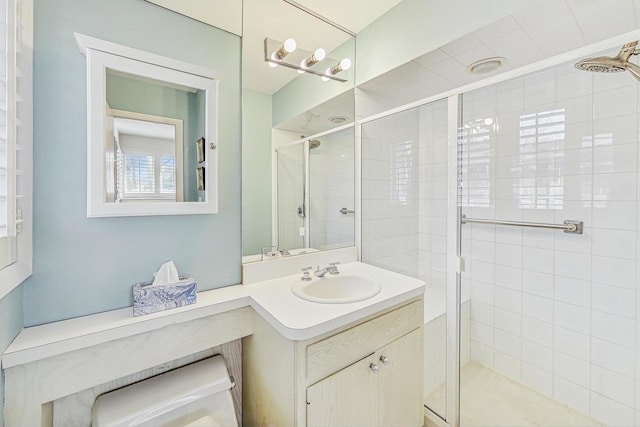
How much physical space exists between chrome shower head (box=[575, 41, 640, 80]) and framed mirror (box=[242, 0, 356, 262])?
1.19 metres

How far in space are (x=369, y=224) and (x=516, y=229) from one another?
105 cm

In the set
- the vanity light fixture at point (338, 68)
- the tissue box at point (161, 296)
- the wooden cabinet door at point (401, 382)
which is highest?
the vanity light fixture at point (338, 68)

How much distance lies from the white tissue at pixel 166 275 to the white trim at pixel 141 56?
819mm

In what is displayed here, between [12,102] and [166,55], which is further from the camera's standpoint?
[166,55]

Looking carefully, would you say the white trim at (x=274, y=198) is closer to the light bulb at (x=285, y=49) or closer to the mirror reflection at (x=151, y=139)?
the mirror reflection at (x=151, y=139)

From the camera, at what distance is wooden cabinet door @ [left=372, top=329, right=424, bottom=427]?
1.12 meters

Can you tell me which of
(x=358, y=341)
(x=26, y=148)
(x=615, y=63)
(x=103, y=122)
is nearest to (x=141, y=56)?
(x=103, y=122)

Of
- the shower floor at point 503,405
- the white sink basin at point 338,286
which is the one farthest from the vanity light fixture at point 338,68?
the shower floor at point 503,405

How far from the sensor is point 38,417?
799 mm

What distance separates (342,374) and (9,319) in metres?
1.07

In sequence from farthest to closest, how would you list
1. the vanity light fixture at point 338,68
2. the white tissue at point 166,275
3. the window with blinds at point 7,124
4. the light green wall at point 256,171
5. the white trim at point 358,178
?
the white trim at point 358,178
the vanity light fixture at point 338,68
the light green wall at point 256,171
the white tissue at point 166,275
the window with blinds at point 7,124

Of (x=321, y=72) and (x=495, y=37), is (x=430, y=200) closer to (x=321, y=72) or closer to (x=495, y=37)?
(x=495, y=37)

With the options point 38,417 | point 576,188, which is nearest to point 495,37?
point 576,188

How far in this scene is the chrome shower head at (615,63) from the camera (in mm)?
1087
